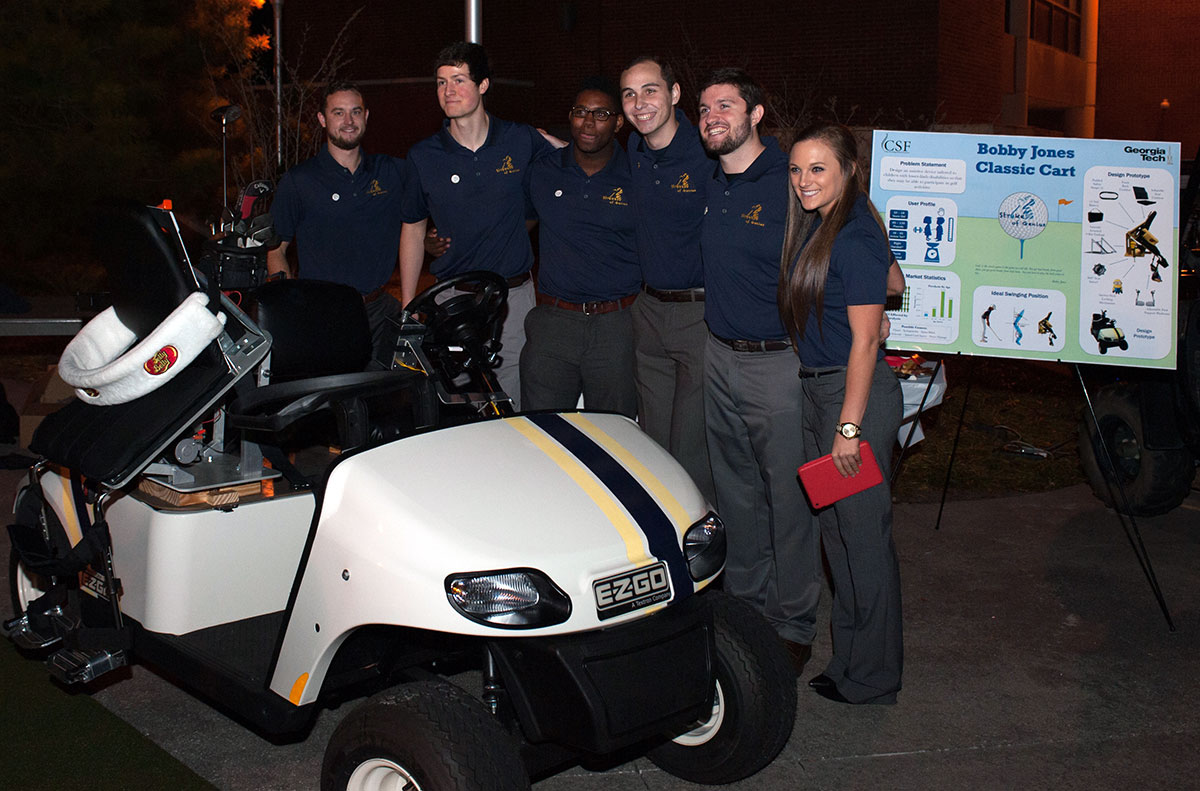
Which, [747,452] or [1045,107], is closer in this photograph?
[747,452]

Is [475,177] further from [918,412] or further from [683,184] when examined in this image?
[918,412]

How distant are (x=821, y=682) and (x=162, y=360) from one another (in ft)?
7.54

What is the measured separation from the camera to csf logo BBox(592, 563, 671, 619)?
261 cm

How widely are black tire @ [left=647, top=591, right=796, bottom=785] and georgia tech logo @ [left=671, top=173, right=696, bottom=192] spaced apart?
1725 millimetres

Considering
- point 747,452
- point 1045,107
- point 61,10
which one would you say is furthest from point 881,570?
point 1045,107

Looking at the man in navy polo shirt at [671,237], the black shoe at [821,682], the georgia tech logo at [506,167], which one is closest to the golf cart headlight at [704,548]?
the black shoe at [821,682]

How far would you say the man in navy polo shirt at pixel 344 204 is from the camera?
5023 millimetres

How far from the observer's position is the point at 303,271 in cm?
517

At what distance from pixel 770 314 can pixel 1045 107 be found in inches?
781

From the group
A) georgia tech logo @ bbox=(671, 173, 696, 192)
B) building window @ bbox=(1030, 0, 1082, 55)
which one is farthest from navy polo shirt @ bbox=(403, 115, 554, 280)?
building window @ bbox=(1030, 0, 1082, 55)

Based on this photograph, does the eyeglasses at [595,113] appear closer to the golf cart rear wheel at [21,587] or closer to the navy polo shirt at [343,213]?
the navy polo shirt at [343,213]

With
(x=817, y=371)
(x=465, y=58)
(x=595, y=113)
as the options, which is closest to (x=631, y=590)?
(x=817, y=371)

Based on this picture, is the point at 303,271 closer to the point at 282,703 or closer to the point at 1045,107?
the point at 282,703

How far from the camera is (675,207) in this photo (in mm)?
4215
